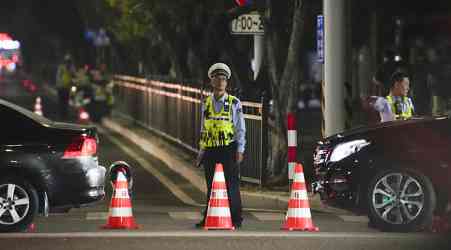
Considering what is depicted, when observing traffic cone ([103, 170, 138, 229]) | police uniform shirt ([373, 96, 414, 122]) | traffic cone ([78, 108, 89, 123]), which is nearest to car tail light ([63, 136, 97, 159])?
traffic cone ([103, 170, 138, 229])

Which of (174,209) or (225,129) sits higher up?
(225,129)

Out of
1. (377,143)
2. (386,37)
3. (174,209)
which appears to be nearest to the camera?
(377,143)

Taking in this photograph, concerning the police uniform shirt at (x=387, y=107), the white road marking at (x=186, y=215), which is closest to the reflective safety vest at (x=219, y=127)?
the white road marking at (x=186, y=215)

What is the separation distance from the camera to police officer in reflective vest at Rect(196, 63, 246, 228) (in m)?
13.8

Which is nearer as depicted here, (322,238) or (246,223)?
(322,238)

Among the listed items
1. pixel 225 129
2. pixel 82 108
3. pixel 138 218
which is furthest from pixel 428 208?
pixel 82 108

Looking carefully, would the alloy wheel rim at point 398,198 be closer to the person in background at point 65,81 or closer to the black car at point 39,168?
the black car at point 39,168

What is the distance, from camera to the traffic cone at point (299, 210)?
13812 millimetres

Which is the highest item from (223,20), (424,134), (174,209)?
(223,20)

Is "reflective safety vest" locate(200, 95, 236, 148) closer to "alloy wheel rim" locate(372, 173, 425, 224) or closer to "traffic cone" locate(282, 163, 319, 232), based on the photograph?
"traffic cone" locate(282, 163, 319, 232)

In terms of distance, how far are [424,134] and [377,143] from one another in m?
0.50

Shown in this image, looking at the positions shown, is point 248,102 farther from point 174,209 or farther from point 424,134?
point 424,134

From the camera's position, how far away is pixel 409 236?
1323 centimetres

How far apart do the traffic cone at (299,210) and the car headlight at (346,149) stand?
53 centimetres
